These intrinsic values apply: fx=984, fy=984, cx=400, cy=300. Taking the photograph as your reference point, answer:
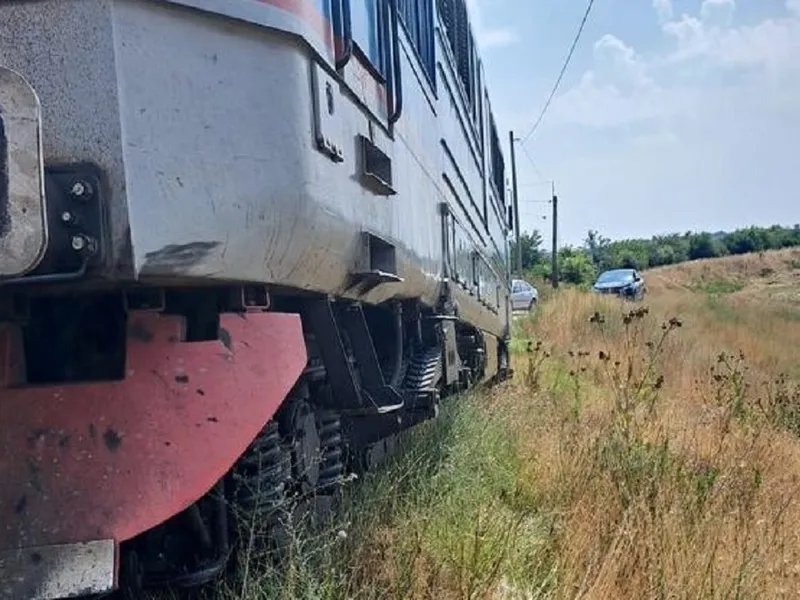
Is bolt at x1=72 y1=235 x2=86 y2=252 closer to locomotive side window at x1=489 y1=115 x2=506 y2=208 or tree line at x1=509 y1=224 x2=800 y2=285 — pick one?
locomotive side window at x1=489 y1=115 x2=506 y2=208

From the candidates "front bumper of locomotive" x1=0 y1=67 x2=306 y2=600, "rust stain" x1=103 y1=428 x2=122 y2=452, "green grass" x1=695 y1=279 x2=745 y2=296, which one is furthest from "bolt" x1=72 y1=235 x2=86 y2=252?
"green grass" x1=695 y1=279 x2=745 y2=296

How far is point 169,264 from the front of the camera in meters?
1.89

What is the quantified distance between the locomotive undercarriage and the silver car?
72.2ft

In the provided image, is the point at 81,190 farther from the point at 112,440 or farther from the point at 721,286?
the point at 721,286

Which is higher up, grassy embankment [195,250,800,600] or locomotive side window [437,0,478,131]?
locomotive side window [437,0,478,131]

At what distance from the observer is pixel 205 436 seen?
2.17m

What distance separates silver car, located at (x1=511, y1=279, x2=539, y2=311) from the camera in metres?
26.4

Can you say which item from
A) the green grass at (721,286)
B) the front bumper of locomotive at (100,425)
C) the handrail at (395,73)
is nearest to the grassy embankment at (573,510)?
the front bumper of locomotive at (100,425)

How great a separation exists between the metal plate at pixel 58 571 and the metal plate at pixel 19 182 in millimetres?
632

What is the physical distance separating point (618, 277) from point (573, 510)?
103 feet

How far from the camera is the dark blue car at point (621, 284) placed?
3309cm

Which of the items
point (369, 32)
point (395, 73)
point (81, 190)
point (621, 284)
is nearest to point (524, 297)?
point (621, 284)

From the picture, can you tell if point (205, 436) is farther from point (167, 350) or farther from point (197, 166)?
point (197, 166)

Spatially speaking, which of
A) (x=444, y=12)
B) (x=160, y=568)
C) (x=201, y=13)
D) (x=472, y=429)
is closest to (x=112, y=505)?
(x=160, y=568)
